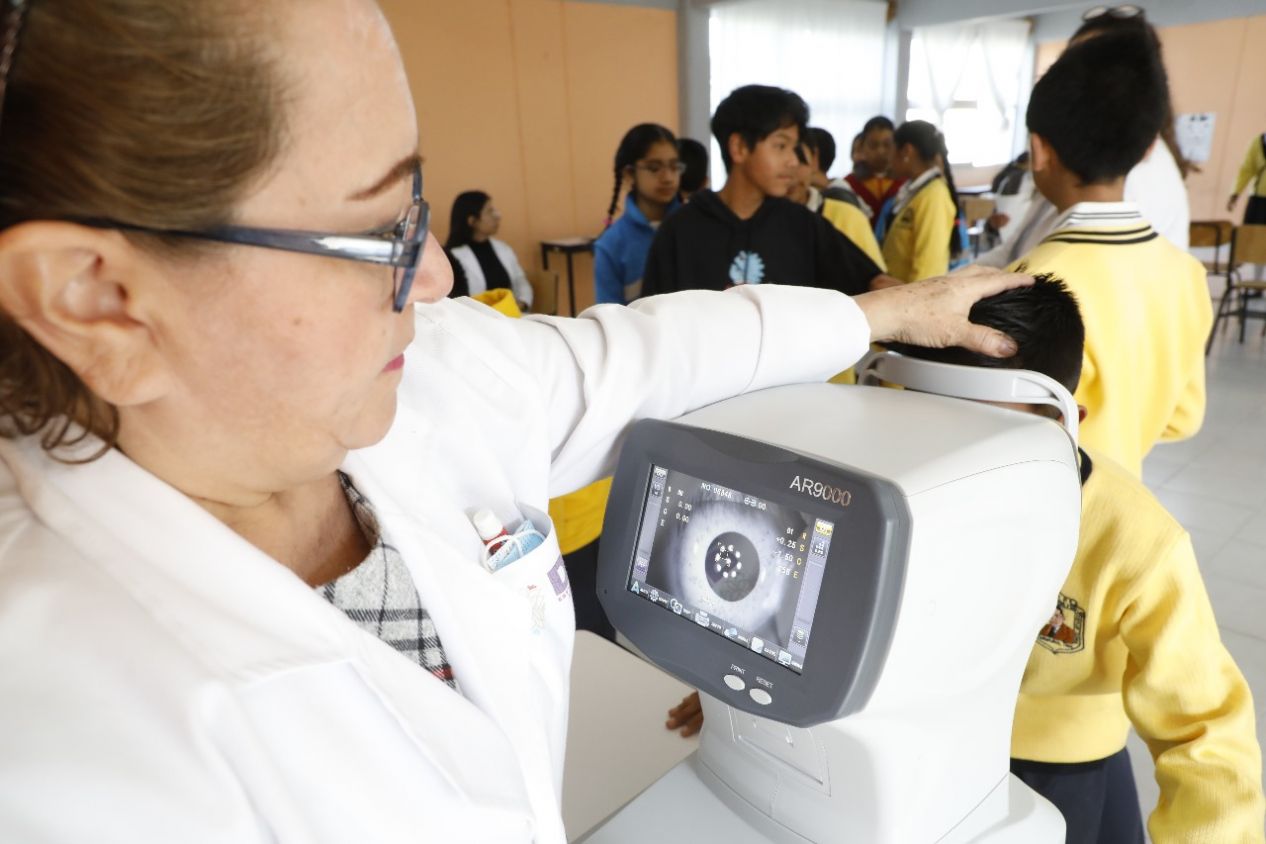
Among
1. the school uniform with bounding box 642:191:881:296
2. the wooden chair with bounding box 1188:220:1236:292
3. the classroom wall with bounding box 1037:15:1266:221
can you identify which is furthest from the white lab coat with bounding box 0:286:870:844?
the classroom wall with bounding box 1037:15:1266:221

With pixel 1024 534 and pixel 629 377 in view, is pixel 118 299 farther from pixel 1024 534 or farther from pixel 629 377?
pixel 1024 534

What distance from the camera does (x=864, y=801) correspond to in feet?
2.14

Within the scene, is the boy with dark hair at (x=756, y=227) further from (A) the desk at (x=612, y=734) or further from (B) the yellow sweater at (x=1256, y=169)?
(B) the yellow sweater at (x=1256, y=169)

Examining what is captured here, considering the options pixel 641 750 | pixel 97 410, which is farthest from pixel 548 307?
pixel 97 410

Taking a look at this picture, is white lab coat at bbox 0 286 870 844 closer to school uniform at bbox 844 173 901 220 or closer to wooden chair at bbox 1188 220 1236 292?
school uniform at bbox 844 173 901 220

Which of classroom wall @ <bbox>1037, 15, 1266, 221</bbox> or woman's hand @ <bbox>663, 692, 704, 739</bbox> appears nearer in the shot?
woman's hand @ <bbox>663, 692, 704, 739</bbox>

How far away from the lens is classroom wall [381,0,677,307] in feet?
16.8

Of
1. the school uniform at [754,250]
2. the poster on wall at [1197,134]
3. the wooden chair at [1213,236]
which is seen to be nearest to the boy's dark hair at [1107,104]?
the school uniform at [754,250]

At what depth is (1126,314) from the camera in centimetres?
139

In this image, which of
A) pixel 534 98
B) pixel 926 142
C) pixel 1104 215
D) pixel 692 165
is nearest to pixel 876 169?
pixel 926 142

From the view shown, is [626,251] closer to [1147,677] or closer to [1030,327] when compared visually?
[1030,327]

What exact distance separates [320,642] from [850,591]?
14.2 inches

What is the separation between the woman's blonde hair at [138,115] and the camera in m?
0.42

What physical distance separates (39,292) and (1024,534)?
0.67 meters
